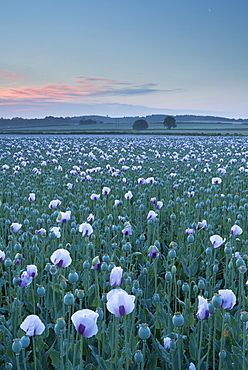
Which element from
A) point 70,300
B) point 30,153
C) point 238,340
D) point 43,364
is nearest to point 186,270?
point 238,340

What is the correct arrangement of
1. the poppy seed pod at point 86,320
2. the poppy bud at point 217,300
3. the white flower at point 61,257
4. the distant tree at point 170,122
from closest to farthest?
the poppy seed pod at point 86,320 → the poppy bud at point 217,300 → the white flower at point 61,257 → the distant tree at point 170,122

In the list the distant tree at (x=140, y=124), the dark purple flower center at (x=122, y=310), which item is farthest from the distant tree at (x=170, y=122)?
the dark purple flower center at (x=122, y=310)

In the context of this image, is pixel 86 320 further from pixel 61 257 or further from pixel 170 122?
pixel 170 122

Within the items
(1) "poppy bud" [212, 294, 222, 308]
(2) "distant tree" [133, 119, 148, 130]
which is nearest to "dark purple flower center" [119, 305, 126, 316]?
(1) "poppy bud" [212, 294, 222, 308]

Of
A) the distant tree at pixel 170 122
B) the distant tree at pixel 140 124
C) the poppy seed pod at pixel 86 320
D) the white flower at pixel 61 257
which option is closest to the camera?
the poppy seed pod at pixel 86 320

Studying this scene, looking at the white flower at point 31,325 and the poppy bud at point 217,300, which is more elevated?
the poppy bud at point 217,300

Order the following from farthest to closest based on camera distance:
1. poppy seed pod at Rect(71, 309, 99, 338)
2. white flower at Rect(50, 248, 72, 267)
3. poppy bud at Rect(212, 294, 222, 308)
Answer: white flower at Rect(50, 248, 72, 267) → poppy bud at Rect(212, 294, 222, 308) → poppy seed pod at Rect(71, 309, 99, 338)

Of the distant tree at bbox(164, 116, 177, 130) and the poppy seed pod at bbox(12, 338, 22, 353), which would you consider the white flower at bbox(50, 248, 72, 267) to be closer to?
the poppy seed pod at bbox(12, 338, 22, 353)

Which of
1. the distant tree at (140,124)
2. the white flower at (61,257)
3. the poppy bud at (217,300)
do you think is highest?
the distant tree at (140,124)

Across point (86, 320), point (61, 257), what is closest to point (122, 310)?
point (86, 320)

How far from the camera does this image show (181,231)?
4945 millimetres

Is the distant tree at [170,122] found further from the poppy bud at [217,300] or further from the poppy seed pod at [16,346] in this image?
the poppy seed pod at [16,346]

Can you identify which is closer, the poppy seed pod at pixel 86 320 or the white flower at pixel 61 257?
the poppy seed pod at pixel 86 320

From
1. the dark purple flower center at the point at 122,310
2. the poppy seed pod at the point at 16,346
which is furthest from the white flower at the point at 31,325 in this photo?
the dark purple flower center at the point at 122,310
